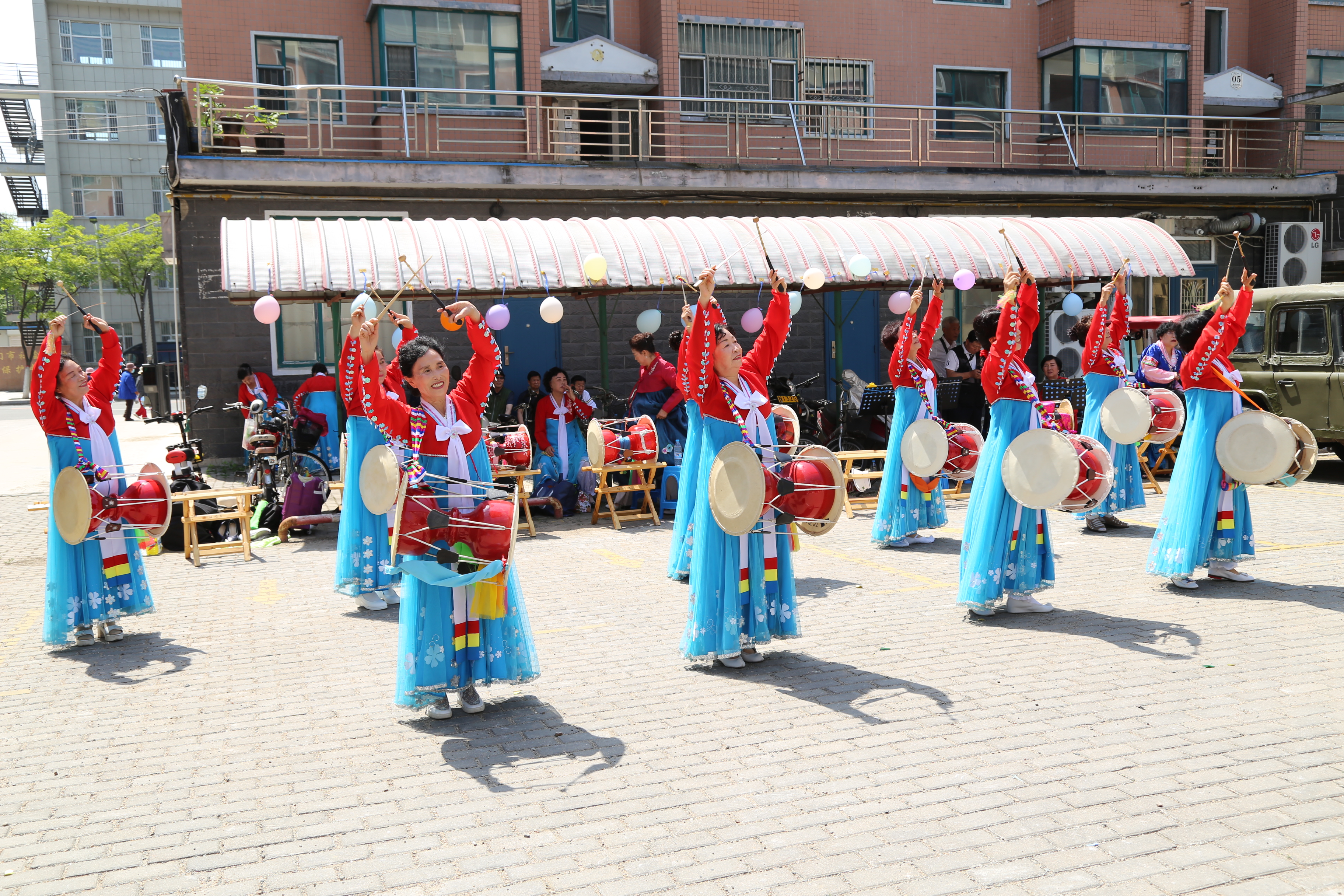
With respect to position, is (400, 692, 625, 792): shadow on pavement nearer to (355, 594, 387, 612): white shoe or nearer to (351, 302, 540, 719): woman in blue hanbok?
(351, 302, 540, 719): woman in blue hanbok

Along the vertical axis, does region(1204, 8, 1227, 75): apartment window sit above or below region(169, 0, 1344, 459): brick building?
above

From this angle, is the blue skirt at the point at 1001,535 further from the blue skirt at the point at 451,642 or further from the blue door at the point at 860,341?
the blue door at the point at 860,341

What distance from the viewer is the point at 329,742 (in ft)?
15.6

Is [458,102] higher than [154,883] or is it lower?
higher

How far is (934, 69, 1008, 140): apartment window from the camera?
Answer: 2181cm

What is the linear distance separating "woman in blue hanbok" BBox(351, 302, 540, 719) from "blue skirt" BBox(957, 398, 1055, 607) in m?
2.88

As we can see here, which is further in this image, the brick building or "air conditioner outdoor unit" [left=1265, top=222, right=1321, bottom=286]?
"air conditioner outdoor unit" [left=1265, top=222, right=1321, bottom=286]

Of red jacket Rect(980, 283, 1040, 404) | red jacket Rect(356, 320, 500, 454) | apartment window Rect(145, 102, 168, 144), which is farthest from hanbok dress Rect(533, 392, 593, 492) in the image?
apartment window Rect(145, 102, 168, 144)

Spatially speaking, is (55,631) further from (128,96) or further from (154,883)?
(128,96)

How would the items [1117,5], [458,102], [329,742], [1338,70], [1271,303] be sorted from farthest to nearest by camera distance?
[1338,70] → [1117,5] → [458,102] → [1271,303] → [329,742]

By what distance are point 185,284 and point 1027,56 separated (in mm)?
17319

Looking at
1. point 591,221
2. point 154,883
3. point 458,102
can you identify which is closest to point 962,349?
point 591,221

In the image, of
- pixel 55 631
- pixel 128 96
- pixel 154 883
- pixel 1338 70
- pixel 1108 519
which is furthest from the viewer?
pixel 128 96

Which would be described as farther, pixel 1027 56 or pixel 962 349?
pixel 1027 56
